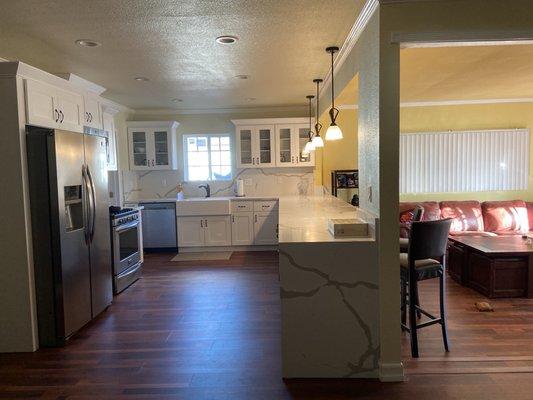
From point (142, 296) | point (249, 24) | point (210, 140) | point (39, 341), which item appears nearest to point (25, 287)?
point (39, 341)

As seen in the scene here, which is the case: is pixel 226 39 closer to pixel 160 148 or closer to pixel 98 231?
pixel 98 231

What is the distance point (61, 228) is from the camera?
124 inches

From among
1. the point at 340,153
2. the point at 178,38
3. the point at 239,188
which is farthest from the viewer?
the point at 239,188

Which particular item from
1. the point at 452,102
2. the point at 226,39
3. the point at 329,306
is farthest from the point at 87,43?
the point at 452,102

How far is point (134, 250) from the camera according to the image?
5000 millimetres

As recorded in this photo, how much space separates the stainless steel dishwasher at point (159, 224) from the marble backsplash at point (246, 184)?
58 centimetres

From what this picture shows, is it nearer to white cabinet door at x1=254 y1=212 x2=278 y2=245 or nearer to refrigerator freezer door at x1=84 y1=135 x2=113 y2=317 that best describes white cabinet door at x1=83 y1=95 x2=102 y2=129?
refrigerator freezer door at x1=84 y1=135 x2=113 y2=317

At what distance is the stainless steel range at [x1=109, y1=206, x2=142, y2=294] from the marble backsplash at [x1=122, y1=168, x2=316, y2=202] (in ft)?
6.33

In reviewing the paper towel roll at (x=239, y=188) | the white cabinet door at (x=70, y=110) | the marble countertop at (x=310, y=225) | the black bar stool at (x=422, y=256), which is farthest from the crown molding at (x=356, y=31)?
the paper towel roll at (x=239, y=188)

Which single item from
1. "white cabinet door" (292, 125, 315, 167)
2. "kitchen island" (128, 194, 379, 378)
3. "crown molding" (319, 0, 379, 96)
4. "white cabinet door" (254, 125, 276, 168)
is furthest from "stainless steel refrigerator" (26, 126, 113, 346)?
"white cabinet door" (292, 125, 315, 167)

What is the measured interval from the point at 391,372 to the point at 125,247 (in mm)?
3383

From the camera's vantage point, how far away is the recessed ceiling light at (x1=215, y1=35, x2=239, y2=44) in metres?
3.08

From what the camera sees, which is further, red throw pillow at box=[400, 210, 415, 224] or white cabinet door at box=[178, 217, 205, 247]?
white cabinet door at box=[178, 217, 205, 247]

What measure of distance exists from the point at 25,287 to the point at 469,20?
3.73 metres
